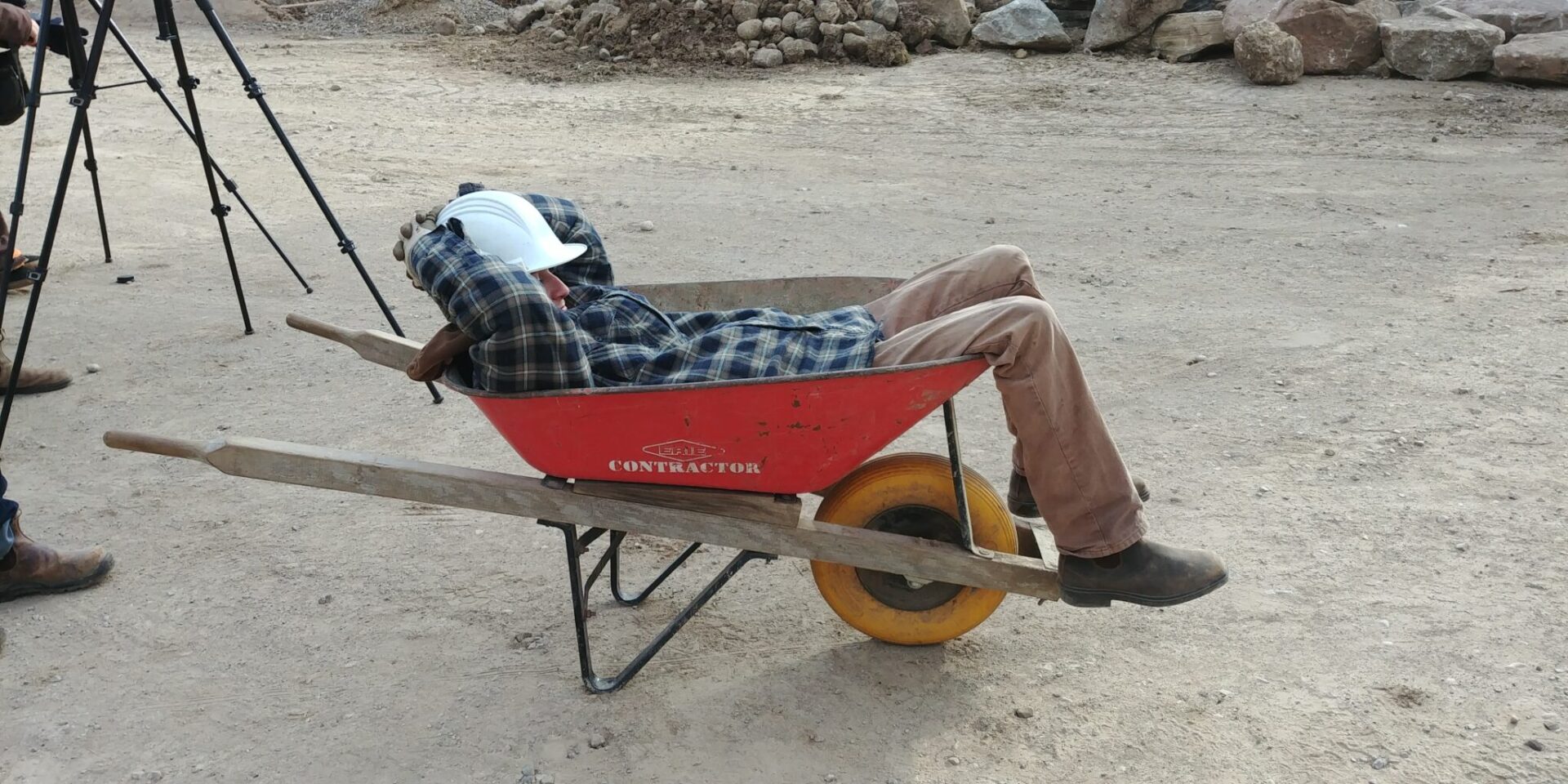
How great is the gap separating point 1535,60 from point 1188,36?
8.34ft

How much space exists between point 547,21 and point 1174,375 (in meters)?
9.65

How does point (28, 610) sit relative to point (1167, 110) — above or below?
below

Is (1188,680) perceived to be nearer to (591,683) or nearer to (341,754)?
(591,683)

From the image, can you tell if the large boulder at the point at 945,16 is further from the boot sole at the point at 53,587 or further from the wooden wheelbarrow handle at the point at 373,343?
the boot sole at the point at 53,587

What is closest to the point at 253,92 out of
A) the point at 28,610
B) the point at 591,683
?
the point at 28,610

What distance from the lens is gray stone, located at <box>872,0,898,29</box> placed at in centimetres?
1066

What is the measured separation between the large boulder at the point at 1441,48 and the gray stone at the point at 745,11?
17.9ft

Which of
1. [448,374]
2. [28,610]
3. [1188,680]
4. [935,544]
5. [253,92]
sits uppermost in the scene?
[253,92]

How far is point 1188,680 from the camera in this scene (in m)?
2.80

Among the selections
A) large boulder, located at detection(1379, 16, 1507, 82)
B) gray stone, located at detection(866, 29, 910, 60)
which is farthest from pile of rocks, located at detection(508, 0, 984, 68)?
large boulder, located at detection(1379, 16, 1507, 82)

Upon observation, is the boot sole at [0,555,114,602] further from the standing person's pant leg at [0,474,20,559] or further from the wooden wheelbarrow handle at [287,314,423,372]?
the wooden wheelbarrow handle at [287,314,423,372]

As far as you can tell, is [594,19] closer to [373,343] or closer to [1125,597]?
[373,343]

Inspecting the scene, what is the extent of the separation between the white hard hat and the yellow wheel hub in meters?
0.86

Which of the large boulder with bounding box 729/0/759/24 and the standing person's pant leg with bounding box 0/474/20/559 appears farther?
the large boulder with bounding box 729/0/759/24
